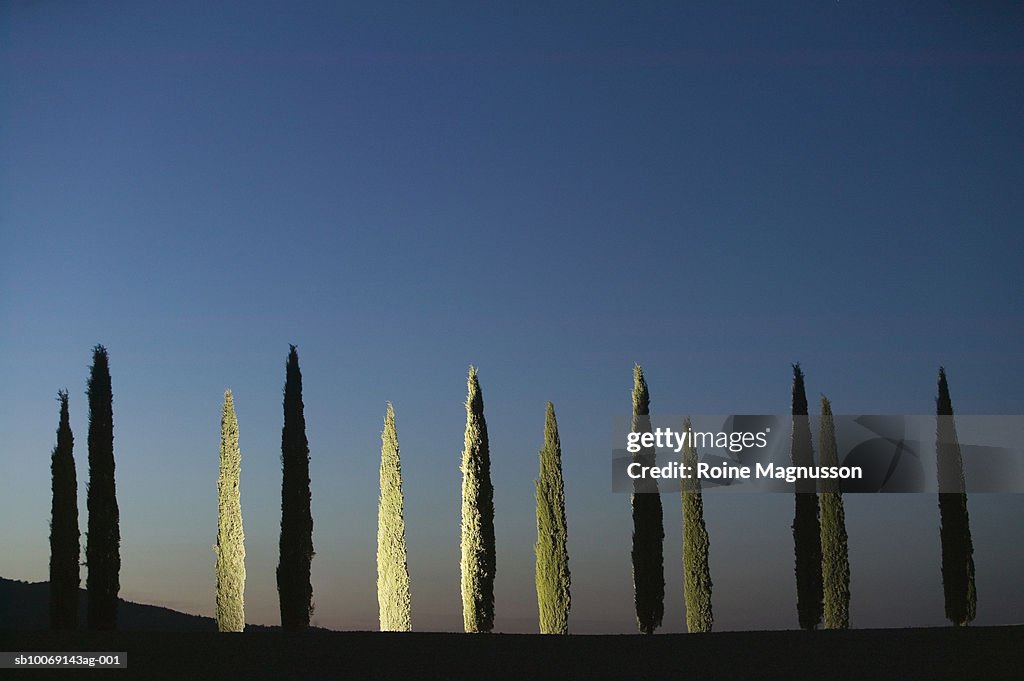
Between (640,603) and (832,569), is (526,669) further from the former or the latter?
(832,569)

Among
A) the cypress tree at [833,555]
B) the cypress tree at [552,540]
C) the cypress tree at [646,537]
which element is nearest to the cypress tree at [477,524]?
the cypress tree at [552,540]

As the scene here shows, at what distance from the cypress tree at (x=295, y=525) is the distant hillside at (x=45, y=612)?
975 cm

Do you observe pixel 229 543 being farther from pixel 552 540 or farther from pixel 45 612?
pixel 45 612

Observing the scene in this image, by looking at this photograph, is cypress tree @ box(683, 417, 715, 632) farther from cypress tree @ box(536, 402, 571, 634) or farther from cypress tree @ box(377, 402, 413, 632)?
cypress tree @ box(377, 402, 413, 632)

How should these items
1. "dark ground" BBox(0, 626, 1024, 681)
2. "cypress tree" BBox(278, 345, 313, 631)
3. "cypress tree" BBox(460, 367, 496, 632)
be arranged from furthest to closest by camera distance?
1. "cypress tree" BBox(460, 367, 496, 632)
2. "cypress tree" BBox(278, 345, 313, 631)
3. "dark ground" BBox(0, 626, 1024, 681)

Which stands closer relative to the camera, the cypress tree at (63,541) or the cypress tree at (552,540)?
the cypress tree at (63,541)

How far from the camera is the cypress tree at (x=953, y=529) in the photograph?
26.8m

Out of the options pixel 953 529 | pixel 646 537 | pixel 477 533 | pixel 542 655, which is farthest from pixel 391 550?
pixel 953 529

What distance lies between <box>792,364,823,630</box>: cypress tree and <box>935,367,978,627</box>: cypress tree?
10.2 feet

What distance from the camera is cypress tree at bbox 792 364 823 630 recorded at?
86.6 feet

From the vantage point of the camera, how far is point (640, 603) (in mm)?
26016

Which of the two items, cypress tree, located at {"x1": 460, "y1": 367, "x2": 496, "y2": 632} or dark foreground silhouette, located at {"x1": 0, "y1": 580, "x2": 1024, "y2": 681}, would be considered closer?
dark foreground silhouette, located at {"x1": 0, "y1": 580, "x2": 1024, "y2": 681}

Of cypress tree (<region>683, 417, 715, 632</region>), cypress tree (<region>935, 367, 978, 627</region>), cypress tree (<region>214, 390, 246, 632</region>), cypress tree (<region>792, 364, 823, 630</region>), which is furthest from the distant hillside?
cypress tree (<region>935, 367, 978, 627</region>)

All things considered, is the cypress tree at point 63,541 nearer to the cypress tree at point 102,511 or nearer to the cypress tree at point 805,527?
the cypress tree at point 102,511
